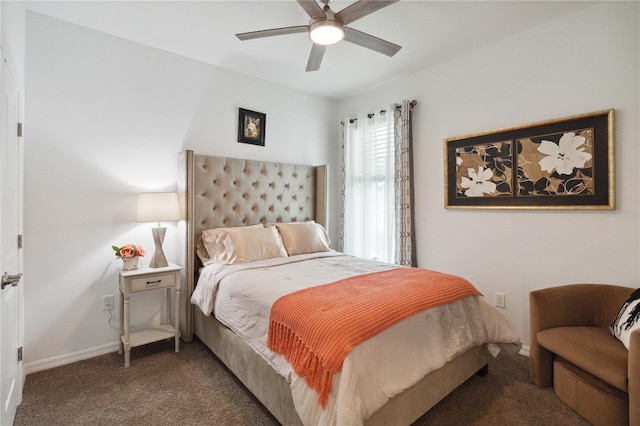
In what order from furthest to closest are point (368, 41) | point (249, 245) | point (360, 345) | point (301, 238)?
1. point (301, 238)
2. point (249, 245)
3. point (368, 41)
4. point (360, 345)

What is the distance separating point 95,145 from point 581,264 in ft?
13.3

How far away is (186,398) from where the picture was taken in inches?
79.4

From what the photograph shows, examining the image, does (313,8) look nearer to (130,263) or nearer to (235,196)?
(235,196)

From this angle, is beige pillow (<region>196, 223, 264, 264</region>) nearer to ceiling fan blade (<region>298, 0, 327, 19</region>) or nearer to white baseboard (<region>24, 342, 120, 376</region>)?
white baseboard (<region>24, 342, 120, 376</region>)

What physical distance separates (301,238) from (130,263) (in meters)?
1.55

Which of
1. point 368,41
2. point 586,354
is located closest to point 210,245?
A: point 368,41

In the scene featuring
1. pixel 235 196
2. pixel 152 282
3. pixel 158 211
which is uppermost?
pixel 235 196

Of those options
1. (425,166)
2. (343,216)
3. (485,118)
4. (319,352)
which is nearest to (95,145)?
(319,352)

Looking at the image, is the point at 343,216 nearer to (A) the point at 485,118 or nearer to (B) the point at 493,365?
(A) the point at 485,118

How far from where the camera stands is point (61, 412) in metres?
1.87

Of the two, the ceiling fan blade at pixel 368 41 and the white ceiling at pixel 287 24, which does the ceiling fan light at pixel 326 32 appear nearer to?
the ceiling fan blade at pixel 368 41

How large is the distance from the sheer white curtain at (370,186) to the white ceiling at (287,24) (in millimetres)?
747

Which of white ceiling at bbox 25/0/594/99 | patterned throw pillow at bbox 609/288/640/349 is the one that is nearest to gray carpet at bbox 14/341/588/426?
patterned throw pillow at bbox 609/288/640/349

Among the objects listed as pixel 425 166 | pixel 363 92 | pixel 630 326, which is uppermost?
pixel 363 92
